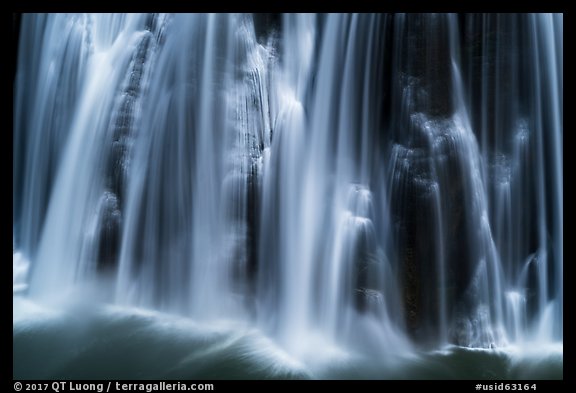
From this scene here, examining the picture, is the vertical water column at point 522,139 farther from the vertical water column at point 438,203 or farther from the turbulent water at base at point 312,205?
the vertical water column at point 438,203

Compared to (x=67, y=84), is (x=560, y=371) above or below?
below

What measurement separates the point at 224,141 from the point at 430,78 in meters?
3.87

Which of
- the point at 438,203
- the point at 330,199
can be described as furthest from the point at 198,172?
the point at 438,203


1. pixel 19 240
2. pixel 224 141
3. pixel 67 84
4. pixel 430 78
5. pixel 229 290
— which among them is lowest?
pixel 229 290

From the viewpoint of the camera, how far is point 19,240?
8.91 metres

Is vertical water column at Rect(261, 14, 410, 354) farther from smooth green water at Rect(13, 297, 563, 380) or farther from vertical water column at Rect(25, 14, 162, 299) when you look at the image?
vertical water column at Rect(25, 14, 162, 299)

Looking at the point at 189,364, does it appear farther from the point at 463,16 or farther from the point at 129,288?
the point at 463,16

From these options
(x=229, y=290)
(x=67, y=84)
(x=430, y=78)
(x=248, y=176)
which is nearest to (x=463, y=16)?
(x=430, y=78)

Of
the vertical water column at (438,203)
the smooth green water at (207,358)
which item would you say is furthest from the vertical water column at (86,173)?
the vertical water column at (438,203)

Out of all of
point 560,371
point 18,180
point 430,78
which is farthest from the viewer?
point 18,180

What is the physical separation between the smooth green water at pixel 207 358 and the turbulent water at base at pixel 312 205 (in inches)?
1.3

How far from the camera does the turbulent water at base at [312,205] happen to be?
6.01 metres

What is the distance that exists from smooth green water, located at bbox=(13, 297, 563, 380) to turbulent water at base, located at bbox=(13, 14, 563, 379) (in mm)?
33
